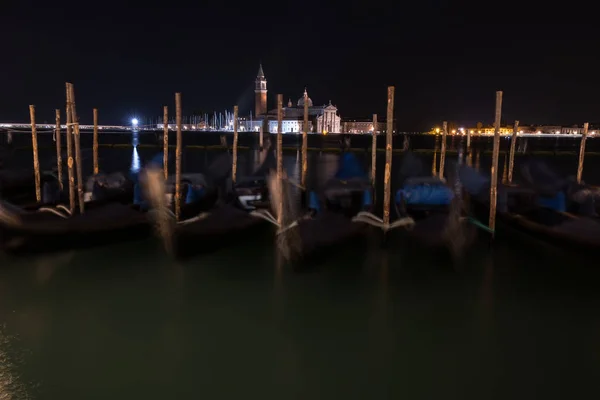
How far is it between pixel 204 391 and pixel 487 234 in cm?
590

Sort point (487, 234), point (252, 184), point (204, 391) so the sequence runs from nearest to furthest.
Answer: point (204, 391), point (487, 234), point (252, 184)

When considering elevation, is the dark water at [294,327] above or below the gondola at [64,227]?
below

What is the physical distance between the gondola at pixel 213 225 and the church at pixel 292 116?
6358 cm

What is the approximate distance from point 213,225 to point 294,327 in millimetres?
2620

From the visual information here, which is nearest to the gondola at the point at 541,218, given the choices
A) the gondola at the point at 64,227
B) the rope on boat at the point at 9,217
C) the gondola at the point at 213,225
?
the gondola at the point at 213,225

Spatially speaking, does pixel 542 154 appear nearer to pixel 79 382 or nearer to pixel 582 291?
pixel 582 291

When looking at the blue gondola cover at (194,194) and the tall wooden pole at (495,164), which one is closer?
the tall wooden pole at (495,164)

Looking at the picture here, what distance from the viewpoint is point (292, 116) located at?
76.1 meters

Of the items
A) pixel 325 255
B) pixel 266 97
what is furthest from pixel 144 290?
pixel 266 97

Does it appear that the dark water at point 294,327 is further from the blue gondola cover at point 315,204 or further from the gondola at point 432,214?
the blue gondola cover at point 315,204

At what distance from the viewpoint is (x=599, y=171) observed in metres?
23.0

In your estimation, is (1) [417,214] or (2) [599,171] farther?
(2) [599,171]

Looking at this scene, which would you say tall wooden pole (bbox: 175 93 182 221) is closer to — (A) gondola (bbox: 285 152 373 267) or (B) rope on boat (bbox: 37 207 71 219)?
(B) rope on boat (bbox: 37 207 71 219)

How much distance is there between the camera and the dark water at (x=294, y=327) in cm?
392
